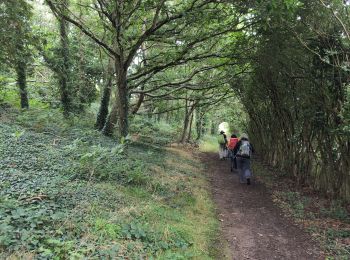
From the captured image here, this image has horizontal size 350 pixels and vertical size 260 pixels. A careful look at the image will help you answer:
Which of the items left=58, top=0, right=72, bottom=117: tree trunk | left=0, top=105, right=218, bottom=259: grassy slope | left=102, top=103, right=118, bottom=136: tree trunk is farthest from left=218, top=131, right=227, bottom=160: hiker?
left=58, top=0, right=72, bottom=117: tree trunk

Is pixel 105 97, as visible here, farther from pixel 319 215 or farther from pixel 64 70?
pixel 319 215

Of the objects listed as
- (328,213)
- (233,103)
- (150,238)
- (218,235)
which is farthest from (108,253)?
(233,103)

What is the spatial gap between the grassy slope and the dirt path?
0.49 meters

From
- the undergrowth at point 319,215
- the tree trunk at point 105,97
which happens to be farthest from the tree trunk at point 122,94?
the undergrowth at point 319,215

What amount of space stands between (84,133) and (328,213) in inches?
326

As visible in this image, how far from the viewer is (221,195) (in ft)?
34.5

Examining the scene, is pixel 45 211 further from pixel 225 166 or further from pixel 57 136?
pixel 225 166

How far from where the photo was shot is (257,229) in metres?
7.39

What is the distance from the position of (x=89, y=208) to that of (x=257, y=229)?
3920mm

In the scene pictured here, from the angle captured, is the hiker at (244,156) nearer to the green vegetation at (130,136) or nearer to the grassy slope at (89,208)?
the green vegetation at (130,136)

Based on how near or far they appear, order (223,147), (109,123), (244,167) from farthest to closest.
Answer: (223,147) < (109,123) < (244,167)

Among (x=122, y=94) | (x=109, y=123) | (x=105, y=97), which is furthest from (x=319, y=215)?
(x=105, y=97)

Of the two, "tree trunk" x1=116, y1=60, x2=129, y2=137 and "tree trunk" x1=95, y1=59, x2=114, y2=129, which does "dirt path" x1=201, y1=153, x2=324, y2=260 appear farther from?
"tree trunk" x1=95, y1=59, x2=114, y2=129

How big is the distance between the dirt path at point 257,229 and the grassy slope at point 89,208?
49cm
